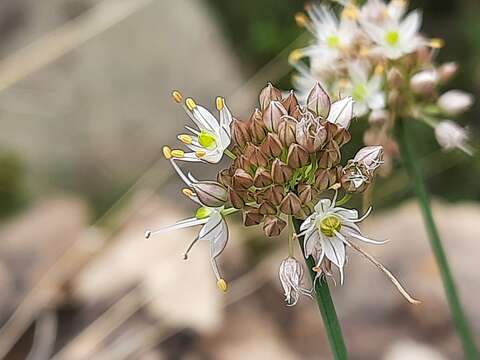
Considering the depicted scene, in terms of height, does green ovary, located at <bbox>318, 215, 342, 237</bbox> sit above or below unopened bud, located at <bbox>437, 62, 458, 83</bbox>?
above

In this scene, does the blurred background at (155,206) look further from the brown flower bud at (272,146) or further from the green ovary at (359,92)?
the brown flower bud at (272,146)

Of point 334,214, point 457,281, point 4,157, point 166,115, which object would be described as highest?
point 334,214

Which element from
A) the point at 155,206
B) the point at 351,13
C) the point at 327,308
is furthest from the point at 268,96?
the point at 155,206

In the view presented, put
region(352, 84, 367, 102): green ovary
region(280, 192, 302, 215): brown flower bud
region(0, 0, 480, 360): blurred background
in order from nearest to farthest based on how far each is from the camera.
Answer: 1. region(280, 192, 302, 215): brown flower bud
2. region(352, 84, 367, 102): green ovary
3. region(0, 0, 480, 360): blurred background

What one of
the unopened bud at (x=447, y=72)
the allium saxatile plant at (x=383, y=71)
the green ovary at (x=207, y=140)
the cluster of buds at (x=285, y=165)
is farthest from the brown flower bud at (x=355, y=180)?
the unopened bud at (x=447, y=72)

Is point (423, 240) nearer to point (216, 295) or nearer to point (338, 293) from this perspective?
point (338, 293)

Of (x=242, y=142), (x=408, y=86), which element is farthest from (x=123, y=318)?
(x=242, y=142)

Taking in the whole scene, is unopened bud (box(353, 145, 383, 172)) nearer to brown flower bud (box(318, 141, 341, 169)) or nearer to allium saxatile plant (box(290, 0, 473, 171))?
brown flower bud (box(318, 141, 341, 169))

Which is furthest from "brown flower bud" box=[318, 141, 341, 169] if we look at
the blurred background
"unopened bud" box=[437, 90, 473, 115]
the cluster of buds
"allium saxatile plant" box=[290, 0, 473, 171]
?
the blurred background
